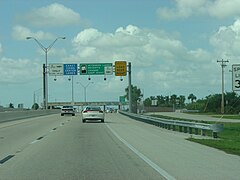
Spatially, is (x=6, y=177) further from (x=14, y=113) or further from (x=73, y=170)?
(x=14, y=113)

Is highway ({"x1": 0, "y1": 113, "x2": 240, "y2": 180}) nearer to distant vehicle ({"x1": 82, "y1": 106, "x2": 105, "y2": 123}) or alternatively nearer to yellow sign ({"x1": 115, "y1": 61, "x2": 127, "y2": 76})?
distant vehicle ({"x1": 82, "y1": 106, "x2": 105, "y2": 123})

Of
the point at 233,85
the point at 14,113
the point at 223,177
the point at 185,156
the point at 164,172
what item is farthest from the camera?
the point at 14,113

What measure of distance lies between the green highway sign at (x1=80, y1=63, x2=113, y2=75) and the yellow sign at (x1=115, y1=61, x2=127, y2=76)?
2.92 ft

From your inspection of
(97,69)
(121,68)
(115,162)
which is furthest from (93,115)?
(115,162)

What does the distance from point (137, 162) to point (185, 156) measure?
8.18ft

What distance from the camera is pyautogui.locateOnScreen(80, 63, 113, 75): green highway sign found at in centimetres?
7300

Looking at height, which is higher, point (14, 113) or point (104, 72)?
point (104, 72)

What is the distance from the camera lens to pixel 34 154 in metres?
17.6

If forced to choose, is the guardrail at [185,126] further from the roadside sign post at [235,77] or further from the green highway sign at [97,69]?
the green highway sign at [97,69]

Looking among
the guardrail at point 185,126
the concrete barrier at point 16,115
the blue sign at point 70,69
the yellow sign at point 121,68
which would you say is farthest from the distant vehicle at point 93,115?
the blue sign at point 70,69

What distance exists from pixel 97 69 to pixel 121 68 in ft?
11.8

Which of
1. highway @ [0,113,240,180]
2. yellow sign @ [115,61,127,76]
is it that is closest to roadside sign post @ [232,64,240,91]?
highway @ [0,113,240,180]

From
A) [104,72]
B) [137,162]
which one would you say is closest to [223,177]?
[137,162]

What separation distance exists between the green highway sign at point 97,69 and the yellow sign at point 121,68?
89cm
